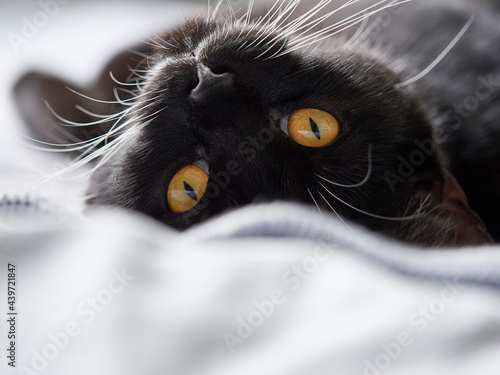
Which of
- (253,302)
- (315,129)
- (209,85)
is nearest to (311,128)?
(315,129)

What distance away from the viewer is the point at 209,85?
0.57 meters

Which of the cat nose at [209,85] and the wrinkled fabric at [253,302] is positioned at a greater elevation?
the cat nose at [209,85]

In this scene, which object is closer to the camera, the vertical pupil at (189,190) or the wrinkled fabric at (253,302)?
the wrinkled fabric at (253,302)

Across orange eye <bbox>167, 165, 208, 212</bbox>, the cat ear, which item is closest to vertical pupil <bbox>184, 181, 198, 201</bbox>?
orange eye <bbox>167, 165, 208, 212</bbox>

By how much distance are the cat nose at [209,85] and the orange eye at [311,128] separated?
0.29ft

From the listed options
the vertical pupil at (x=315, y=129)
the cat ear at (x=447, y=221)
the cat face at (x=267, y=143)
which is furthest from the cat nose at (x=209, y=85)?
the cat ear at (x=447, y=221)

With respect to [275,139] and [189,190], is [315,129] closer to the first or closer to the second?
[275,139]

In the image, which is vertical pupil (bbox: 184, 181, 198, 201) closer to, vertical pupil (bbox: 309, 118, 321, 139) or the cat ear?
vertical pupil (bbox: 309, 118, 321, 139)

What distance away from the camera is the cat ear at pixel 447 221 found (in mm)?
618

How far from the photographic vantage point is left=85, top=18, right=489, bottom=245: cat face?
58 cm

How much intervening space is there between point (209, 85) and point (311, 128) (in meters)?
0.13

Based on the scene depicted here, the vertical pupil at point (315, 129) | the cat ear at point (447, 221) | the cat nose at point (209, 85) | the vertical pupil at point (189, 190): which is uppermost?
the cat nose at point (209, 85)

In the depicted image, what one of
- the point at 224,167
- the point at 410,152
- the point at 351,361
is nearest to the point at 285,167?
the point at 224,167

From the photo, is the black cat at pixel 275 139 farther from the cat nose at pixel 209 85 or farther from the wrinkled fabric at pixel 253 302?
the wrinkled fabric at pixel 253 302
